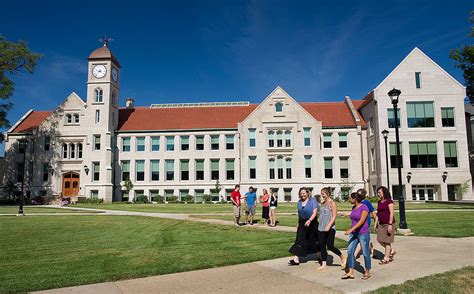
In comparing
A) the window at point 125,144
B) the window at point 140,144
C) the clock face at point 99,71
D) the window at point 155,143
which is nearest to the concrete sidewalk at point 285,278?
the window at point 155,143

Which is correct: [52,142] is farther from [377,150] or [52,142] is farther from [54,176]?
[377,150]

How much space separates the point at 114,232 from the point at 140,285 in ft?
29.1

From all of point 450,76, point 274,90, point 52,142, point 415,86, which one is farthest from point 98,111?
point 450,76

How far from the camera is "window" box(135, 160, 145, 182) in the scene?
160 ft

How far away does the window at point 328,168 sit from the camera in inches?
1825

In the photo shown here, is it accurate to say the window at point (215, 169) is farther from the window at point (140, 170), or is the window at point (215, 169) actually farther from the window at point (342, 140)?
the window at point (342, 140)

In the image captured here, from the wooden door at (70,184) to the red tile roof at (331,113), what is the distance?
109 feet

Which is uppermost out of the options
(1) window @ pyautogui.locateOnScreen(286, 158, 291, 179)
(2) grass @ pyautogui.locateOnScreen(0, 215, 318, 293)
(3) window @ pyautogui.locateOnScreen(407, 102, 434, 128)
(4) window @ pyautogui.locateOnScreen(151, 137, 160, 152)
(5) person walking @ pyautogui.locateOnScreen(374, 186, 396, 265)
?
(3) window @ pyautogui.locateOnScreen(407, 102, 434, 128)

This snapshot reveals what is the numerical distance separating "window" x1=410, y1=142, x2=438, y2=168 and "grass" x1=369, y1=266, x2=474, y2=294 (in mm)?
37877

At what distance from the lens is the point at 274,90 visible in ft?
155

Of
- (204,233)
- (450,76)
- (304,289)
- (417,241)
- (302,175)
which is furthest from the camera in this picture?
(302,175)

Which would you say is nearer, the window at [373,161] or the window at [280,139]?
the window at [373,161]

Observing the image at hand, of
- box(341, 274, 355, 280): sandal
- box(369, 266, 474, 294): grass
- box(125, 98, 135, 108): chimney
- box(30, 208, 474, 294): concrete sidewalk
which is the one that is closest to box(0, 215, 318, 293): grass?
box(30, 208, 474, 294): concrete sidewalk

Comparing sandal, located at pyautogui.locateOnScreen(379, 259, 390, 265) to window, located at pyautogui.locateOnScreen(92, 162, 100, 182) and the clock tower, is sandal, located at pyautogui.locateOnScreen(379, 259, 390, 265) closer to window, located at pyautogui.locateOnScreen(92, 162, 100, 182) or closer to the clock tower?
the clock tower
